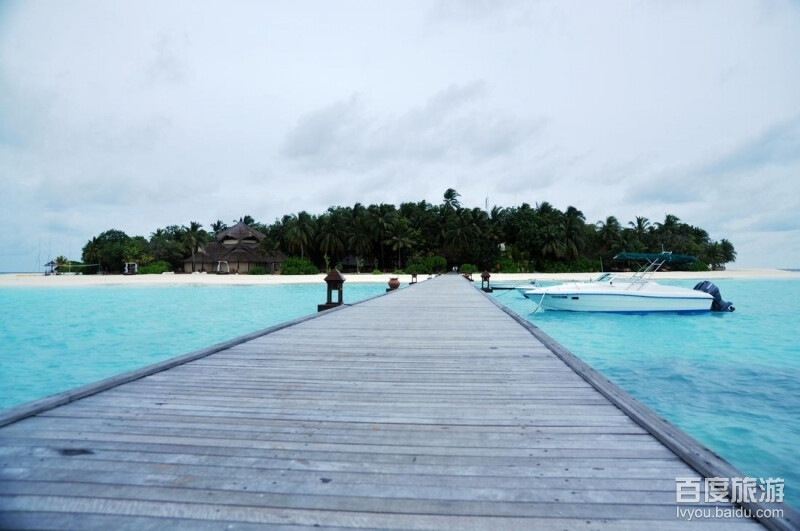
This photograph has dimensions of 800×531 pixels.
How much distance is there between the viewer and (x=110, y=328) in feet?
53.5

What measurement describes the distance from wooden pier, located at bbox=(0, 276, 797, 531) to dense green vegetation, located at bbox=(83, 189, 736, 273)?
43201 mm

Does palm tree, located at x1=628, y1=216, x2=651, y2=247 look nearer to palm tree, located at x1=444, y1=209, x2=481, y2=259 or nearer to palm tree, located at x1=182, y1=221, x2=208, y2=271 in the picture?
palm tree, located at x1=444, y1=209, x2=481, y2=259

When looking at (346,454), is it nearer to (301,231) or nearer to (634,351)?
(634,351)

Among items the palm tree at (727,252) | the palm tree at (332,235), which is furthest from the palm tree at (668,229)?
the palm tree at (332,235)

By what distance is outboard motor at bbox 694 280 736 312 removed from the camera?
17778 mm

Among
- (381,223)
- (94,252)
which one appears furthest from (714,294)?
(94,252)

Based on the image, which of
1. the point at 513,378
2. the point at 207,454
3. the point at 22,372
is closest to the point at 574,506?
the point at 207,454

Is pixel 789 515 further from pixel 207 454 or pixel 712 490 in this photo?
pixel 207 454

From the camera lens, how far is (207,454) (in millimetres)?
2439

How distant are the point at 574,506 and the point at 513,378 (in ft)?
7.38

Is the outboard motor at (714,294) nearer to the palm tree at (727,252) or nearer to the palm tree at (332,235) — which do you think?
the palm tree at (332,235)

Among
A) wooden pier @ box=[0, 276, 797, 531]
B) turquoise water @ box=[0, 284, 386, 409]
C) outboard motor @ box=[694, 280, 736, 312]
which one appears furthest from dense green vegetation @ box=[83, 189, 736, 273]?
wooden pier @ box=[0, 276, 797, 531]

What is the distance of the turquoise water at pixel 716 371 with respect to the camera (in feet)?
18.9

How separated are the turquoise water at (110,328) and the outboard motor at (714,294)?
16.4 meters
